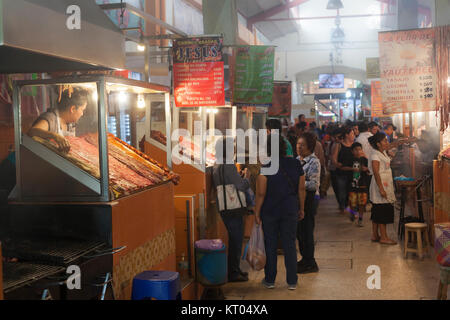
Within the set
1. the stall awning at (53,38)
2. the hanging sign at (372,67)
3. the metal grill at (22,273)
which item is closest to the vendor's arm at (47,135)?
the stall awning at (53,38)

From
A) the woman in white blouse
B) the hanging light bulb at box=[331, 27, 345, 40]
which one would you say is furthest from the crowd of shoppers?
the hanging light bulb at box=[331, 27, 345, 40]

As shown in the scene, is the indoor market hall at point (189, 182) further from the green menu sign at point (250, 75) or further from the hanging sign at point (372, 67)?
the hanging sign at point (372, 67)

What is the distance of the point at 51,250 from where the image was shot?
3.66 meters

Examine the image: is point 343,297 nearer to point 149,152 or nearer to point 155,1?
point 149,152

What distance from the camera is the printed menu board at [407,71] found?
705cm

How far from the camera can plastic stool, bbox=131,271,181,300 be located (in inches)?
152

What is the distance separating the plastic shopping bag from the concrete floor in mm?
418

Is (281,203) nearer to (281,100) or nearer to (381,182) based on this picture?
(381,182)

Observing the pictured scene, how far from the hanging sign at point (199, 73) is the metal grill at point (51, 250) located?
11.4 ft

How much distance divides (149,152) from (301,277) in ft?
8.62

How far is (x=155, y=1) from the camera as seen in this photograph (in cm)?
1340

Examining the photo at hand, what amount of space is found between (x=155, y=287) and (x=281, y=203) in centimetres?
257

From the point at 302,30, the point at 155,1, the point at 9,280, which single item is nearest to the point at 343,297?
the point at 9,280

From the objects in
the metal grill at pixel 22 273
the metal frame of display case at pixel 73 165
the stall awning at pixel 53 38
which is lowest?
the metal grill at pixel 22 273
